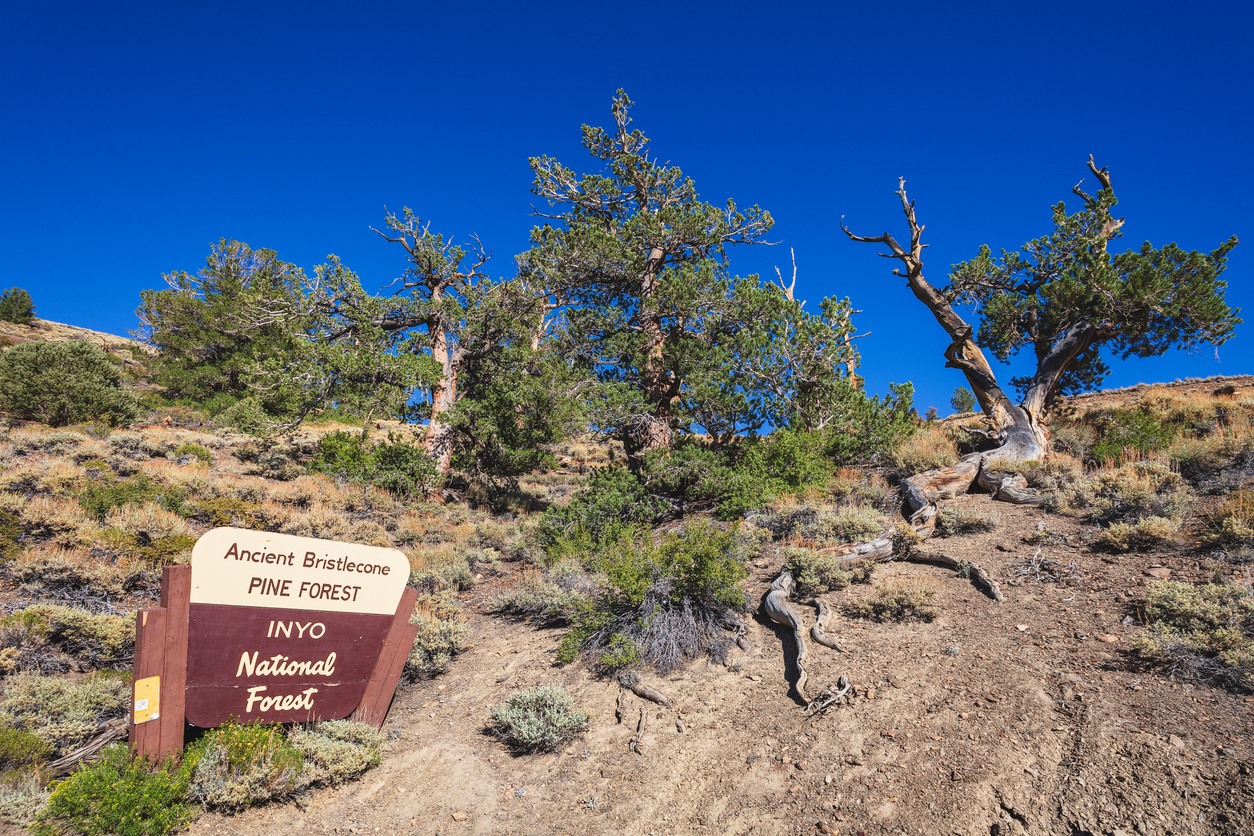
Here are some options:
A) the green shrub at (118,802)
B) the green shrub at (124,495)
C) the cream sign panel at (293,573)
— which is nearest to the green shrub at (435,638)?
the cream sign panel at (293,573)

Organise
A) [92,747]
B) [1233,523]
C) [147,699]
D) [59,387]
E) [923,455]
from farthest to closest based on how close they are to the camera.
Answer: [59,387]
[923,455]
[1233,523]
[92,747]
[147,699]

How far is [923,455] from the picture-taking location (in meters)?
12.5

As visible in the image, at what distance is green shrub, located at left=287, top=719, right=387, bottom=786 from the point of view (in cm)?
429

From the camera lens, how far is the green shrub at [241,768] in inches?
152

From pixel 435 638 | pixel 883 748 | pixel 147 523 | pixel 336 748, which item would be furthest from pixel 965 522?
pixel 147 523

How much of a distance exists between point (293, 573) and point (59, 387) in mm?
19285

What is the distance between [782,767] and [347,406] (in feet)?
42.6

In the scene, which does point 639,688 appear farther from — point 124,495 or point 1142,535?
point 124,495

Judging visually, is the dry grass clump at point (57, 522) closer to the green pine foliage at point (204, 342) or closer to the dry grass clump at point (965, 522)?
the dry grass clump at point (965, 522)

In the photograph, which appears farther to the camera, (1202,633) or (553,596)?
(553,596)

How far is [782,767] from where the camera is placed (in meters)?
4.19

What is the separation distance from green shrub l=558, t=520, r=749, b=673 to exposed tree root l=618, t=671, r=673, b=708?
8.3 inches

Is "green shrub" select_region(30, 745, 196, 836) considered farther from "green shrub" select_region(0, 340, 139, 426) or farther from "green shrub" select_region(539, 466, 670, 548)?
"green shrub" select_region(0, 340, 139, 426)

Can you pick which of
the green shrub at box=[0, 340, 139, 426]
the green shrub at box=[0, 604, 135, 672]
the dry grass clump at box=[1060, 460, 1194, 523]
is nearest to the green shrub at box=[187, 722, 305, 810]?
the green shrub at box=[0, 604, 135, 672]
